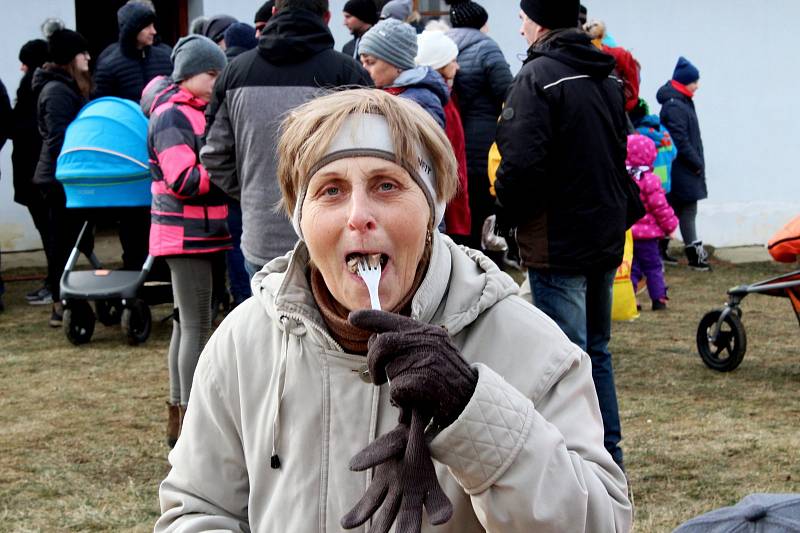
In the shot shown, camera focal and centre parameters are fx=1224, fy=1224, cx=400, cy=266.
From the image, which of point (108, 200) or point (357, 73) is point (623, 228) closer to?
point (357, 73)

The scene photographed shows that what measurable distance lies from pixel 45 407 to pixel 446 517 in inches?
204

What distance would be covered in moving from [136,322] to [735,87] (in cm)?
759

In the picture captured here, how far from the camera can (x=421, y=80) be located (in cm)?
580

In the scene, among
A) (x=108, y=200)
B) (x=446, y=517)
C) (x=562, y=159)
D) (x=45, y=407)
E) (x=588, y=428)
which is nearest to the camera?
(x=446, y=517)

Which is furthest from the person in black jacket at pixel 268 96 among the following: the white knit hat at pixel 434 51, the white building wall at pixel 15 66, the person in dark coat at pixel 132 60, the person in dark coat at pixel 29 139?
Result: the white building wall at pixel 15 66

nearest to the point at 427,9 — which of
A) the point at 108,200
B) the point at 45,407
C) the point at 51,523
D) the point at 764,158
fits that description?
the point at 764,158

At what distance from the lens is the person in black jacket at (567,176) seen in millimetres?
4801

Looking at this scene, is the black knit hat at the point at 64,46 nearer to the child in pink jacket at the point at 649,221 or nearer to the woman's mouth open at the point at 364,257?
the child in pink jacket at the point at 649,221

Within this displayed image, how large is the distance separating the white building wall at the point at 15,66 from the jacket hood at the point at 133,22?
9.35 feet

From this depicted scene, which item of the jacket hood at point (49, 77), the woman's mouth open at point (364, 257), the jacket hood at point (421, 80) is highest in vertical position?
the woman's mouth open at point (364, 257)

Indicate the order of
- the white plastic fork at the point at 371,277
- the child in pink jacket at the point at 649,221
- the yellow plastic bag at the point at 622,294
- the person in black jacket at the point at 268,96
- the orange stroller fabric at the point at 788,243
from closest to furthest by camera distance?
the white plastic fork at the point at 371,277
the person in black jacket at the point at 268,96
the yellow plastic bag at the point at 622,294
the orange stroller fabric at the point at 788,243
the child in pink jacket at the point at 649,221

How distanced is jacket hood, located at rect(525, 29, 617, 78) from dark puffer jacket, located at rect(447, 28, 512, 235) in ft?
11.2

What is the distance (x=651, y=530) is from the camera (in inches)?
180

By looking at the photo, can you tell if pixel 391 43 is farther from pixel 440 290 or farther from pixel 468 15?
pixel 440 290
